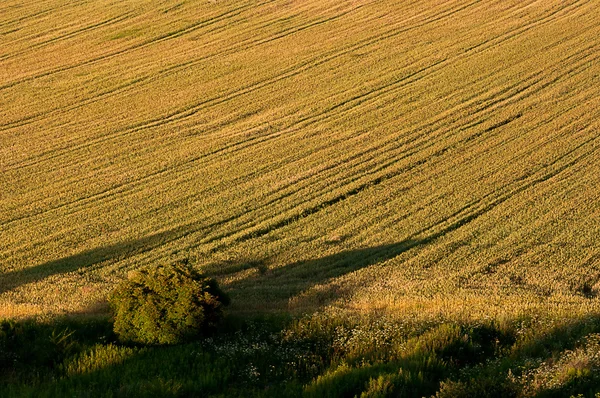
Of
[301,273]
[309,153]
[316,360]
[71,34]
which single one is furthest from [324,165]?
[71,34]

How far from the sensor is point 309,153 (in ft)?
94.1

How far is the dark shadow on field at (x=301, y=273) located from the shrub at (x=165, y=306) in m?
3.25

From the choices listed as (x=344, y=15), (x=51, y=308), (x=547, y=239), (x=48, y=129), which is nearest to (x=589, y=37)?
(x=344, y=15)

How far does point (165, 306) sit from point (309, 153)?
15.9 metres

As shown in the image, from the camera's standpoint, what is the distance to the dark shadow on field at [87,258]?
65.1ft

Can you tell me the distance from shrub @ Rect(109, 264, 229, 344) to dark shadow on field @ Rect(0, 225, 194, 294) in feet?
22.4

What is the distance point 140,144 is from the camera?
99.8 feet

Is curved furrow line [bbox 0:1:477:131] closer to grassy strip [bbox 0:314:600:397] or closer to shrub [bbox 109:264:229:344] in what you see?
shrub [bbox 109:264:229:344]

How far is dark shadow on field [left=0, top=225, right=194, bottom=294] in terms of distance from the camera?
65.1ft

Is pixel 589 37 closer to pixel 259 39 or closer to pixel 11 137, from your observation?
pixel 259 39

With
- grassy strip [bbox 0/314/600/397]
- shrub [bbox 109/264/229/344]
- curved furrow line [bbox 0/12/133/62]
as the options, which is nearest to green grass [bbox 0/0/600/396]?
grassy strip [bbox 0/314/600/397]

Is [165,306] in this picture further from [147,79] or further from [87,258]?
[147,79]

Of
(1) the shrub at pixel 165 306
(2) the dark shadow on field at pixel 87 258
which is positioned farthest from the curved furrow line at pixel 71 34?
(1) the shrub at pixel 165 306

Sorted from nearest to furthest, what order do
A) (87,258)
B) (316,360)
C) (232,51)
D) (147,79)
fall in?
1. (316,360)
2. (87,258)
3. (147,79)
4. (232,51)
